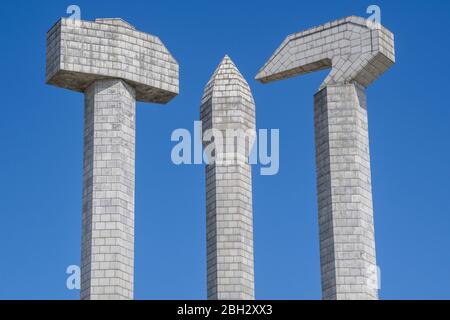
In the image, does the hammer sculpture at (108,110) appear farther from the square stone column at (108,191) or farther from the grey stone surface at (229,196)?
the grey stone surface at (229,196)

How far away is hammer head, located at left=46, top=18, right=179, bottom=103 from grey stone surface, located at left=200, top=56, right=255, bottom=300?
4.14 ft

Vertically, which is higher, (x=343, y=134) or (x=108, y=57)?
(x=108, y=57)

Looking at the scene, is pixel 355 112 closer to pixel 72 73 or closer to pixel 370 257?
pixel 370 257

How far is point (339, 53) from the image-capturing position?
33.9 m

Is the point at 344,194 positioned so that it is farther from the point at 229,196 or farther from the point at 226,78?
the point at 226,78

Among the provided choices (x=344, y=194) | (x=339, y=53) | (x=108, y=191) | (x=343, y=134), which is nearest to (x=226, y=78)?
(x=339, y=53)

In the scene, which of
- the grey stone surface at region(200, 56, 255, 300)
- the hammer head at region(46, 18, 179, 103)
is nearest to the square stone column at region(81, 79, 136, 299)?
the hammer head at region(46, 18, 179, 103)

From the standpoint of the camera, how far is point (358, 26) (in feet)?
110

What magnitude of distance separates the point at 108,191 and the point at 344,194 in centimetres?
594

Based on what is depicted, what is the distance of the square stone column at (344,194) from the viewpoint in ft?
103

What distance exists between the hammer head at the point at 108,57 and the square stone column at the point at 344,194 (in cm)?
428

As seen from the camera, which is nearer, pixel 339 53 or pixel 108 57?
pixel 108 57
